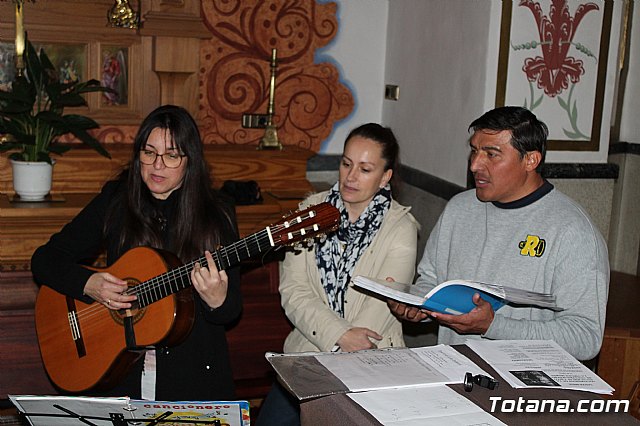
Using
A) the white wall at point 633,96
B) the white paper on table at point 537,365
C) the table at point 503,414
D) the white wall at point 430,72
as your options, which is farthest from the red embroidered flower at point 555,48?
the table at point 503,414

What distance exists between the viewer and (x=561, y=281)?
241 cm

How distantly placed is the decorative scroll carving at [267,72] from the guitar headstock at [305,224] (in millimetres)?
2367

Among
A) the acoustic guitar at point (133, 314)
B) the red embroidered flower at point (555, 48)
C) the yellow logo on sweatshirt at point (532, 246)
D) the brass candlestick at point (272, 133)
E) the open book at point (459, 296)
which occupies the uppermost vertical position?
the red embroidered flower at point (555, 48)

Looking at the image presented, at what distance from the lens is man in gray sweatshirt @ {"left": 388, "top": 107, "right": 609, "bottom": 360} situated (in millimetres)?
2359

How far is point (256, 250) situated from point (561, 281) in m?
0.86

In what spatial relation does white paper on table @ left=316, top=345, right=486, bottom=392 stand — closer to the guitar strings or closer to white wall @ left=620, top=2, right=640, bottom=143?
the guitar strings

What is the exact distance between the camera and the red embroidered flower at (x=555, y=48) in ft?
12.2

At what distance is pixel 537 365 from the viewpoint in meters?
2.03

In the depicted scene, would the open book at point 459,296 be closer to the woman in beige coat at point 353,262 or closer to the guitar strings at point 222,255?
the guitar strings at point 222,255

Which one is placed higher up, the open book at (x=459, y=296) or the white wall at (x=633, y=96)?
the white wall at (x=633, y=96)

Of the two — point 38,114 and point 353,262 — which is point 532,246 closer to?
point 353,262

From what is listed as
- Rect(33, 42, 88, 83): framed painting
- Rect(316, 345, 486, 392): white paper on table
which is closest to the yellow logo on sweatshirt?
Rect(316, 345, 486, 392): white paper on table

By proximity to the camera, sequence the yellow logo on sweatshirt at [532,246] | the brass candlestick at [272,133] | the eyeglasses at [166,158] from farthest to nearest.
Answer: the brass candlestick at [272,133] → the eyeglasses at [166,158] → the yellow logo on sweatshirt at [532,246]

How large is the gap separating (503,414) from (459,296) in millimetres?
506
